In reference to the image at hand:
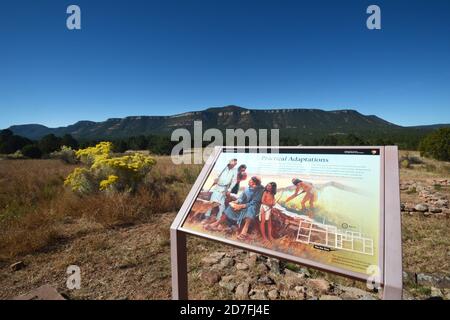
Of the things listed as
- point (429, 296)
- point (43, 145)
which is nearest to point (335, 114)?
point (43, 145)

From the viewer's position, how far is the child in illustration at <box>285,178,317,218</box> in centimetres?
199

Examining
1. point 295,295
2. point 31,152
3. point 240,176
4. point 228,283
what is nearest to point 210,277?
point 228,283

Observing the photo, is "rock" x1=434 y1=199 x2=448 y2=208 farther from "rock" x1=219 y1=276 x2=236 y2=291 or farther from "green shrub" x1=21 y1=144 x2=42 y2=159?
"green shrub" x1=21 y1=144 x2=42 y2=159

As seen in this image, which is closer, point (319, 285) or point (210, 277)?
point (319, 285)

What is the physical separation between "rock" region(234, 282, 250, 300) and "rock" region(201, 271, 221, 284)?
35 centimetres

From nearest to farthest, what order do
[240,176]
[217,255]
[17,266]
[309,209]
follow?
[309,209]
[240,176]
[17,266]
[217,255]

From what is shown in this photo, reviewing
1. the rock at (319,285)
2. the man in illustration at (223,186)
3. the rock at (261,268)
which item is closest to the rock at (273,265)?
the rock at (261,268)

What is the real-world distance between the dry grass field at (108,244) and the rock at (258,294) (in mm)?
315

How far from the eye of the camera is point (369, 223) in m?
1.71

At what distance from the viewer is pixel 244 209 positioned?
2205mm

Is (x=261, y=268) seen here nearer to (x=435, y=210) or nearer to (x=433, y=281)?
(x=433, y=281)

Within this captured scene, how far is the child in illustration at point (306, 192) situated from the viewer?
1.99 m

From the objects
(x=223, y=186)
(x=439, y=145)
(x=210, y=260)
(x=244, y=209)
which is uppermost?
(x=439, y=145)

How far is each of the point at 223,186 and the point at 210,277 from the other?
1.52 metres
